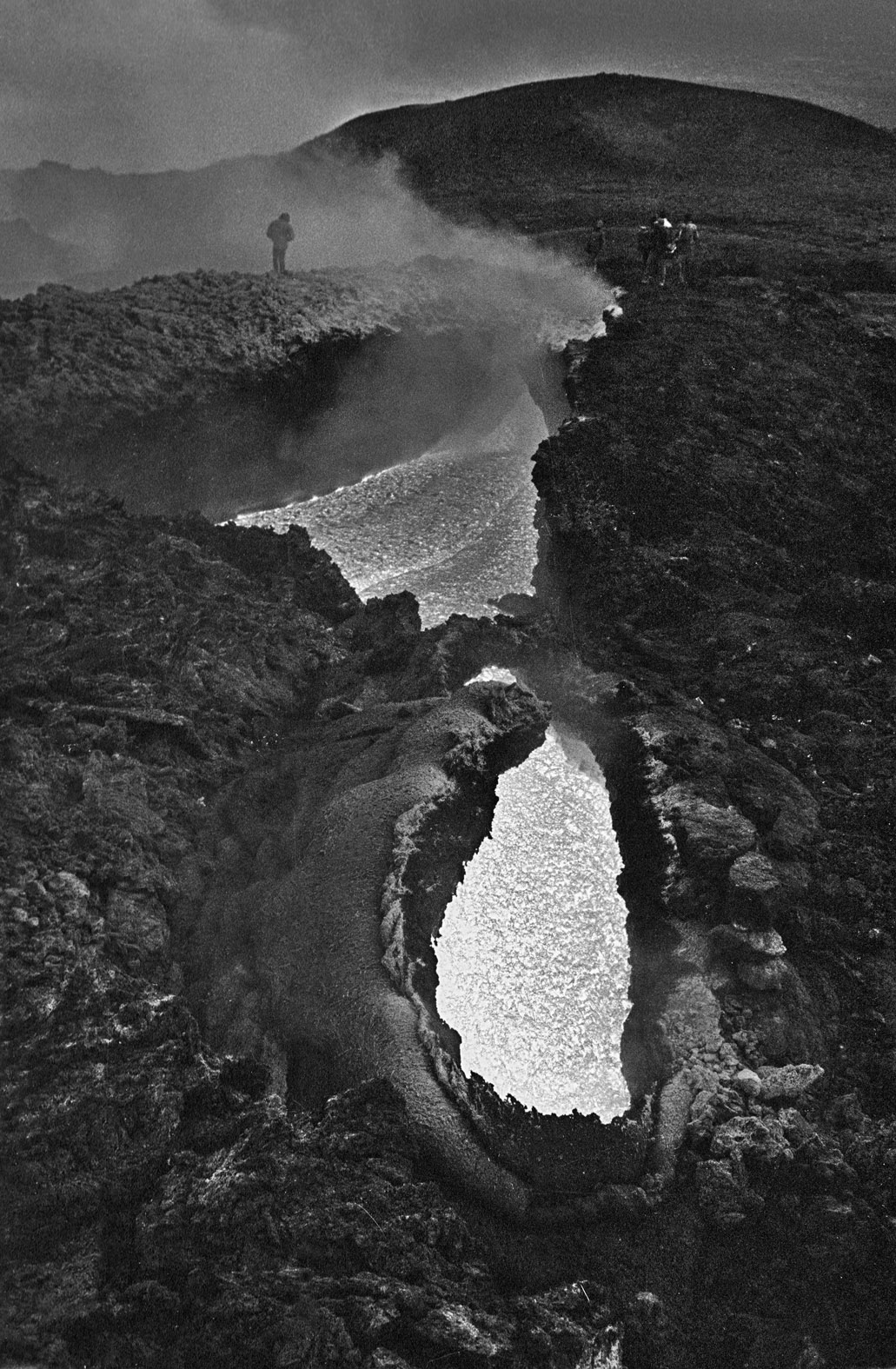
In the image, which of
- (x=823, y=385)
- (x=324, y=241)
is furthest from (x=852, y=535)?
(x=324, y=241)

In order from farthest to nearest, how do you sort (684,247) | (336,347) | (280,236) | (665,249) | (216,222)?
(216,222), (684,247), (665,249), (280,236), (336,347)

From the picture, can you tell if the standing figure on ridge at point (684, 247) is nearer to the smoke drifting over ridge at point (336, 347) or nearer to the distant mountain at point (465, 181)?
the smoke drifting over ridge at point (336, 347)

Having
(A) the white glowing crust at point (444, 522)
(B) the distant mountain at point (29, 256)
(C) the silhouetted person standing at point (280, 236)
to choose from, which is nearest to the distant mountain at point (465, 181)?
(B) the distant mountain at point (29, 256)

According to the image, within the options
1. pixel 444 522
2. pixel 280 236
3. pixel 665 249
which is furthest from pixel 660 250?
pixel 444 522

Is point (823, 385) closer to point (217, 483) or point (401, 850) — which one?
point (217, 483)

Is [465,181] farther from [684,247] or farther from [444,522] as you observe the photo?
[444,522]

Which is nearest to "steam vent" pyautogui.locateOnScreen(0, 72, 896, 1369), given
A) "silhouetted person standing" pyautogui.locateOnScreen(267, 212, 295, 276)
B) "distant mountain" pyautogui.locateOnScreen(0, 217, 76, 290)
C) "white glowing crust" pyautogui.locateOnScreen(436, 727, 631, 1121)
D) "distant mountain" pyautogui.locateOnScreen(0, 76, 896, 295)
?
"white glowing crust" pyautogui.locateOnScreen(436, 727, 631, 1121)
